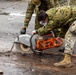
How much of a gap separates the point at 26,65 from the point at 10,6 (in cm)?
961

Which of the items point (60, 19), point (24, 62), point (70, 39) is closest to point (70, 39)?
point (70, 39)

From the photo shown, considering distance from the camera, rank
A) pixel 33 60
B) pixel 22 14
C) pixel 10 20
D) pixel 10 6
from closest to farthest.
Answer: pixel 33 60, pixel 10 20, pixel 22 14, pixel 10 6

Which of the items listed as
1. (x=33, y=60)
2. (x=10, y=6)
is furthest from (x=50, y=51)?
(x=10, y=6)

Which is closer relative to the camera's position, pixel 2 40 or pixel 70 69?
pixel 70 69

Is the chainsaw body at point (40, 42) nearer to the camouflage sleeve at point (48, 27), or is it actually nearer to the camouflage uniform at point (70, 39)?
the camouflage sleeve at point (48, 27)

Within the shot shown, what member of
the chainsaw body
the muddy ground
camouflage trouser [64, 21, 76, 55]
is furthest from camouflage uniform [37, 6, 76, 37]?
the muddy ground

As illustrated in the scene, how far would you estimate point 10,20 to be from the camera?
42.0ft

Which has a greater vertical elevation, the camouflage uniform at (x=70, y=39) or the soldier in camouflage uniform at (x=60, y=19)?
the soldier in camouflage uniform at (x=60, y=19)

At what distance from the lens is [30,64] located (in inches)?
295

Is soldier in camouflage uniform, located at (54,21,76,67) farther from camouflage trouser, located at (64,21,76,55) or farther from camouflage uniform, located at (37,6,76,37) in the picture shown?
camouflage uniform, located at (37,6,76,37)

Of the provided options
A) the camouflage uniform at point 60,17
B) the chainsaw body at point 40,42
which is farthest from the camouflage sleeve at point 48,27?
the chainsaw body at point 40,42

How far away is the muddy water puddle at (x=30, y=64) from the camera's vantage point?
698cm

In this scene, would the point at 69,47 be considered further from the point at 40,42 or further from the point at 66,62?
the point at 40,42

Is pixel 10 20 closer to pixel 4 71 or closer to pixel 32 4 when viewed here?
pixel 32 4
